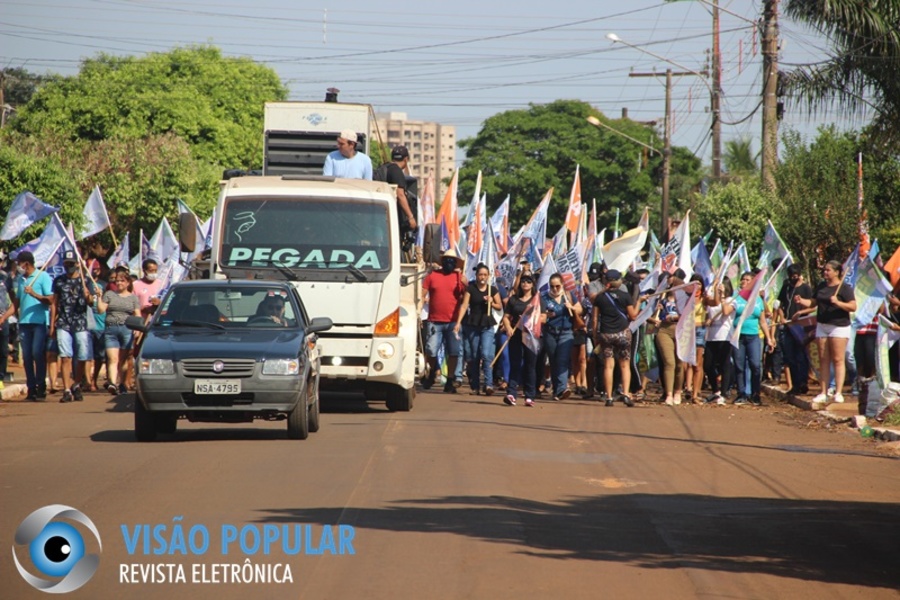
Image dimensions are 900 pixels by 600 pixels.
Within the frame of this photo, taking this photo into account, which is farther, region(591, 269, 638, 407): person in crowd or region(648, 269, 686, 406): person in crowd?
region(648, 269, 686, 406): person in crowd

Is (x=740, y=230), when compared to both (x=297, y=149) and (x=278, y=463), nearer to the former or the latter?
(x=297, y=149)

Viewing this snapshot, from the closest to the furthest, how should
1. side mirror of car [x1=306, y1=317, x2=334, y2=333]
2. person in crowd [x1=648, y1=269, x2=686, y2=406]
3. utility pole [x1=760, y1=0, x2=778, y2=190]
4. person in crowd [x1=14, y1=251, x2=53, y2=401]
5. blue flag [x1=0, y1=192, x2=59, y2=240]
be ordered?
side mirror of car [x1=306, y1=317, x2=334, y2=333] → person in crowd [x1=14, y1=251, x2=53, y2=401] → person in crowd [x1=648, y1=269, x2=686, y2=406] → blue flag [x1=0, y1=192, x2=59, y2=240] → utility pole [x1=760, y1=0, x2=778, y2=190]

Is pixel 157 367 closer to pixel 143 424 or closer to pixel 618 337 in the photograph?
pixel 143 424

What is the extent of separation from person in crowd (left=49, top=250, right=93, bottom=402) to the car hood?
5.35 m

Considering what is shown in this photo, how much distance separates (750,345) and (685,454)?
711cm

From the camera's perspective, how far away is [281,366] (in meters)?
13.6

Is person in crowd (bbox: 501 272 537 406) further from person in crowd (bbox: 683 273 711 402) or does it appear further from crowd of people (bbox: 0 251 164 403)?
crowd of people (bbox: 0 251 164 403)

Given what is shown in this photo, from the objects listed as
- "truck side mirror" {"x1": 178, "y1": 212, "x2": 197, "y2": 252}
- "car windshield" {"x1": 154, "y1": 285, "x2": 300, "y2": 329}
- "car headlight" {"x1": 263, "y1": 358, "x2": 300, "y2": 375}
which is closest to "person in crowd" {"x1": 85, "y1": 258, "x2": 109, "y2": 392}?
"truck side mirror" {"x1": 178, "y1": 212, "x2": 197, "y2": 252}

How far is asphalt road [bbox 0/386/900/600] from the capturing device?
295 inches

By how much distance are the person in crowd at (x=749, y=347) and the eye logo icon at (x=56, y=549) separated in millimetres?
13250

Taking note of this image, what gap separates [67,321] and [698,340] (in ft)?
30.0

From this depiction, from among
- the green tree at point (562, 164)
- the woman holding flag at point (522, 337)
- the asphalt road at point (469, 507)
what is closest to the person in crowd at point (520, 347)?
the woman holding flag at point (522, 337)

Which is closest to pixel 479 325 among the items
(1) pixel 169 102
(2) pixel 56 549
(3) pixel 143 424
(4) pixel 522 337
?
(4) pixel 522 337

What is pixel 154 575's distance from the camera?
24.7 ft
